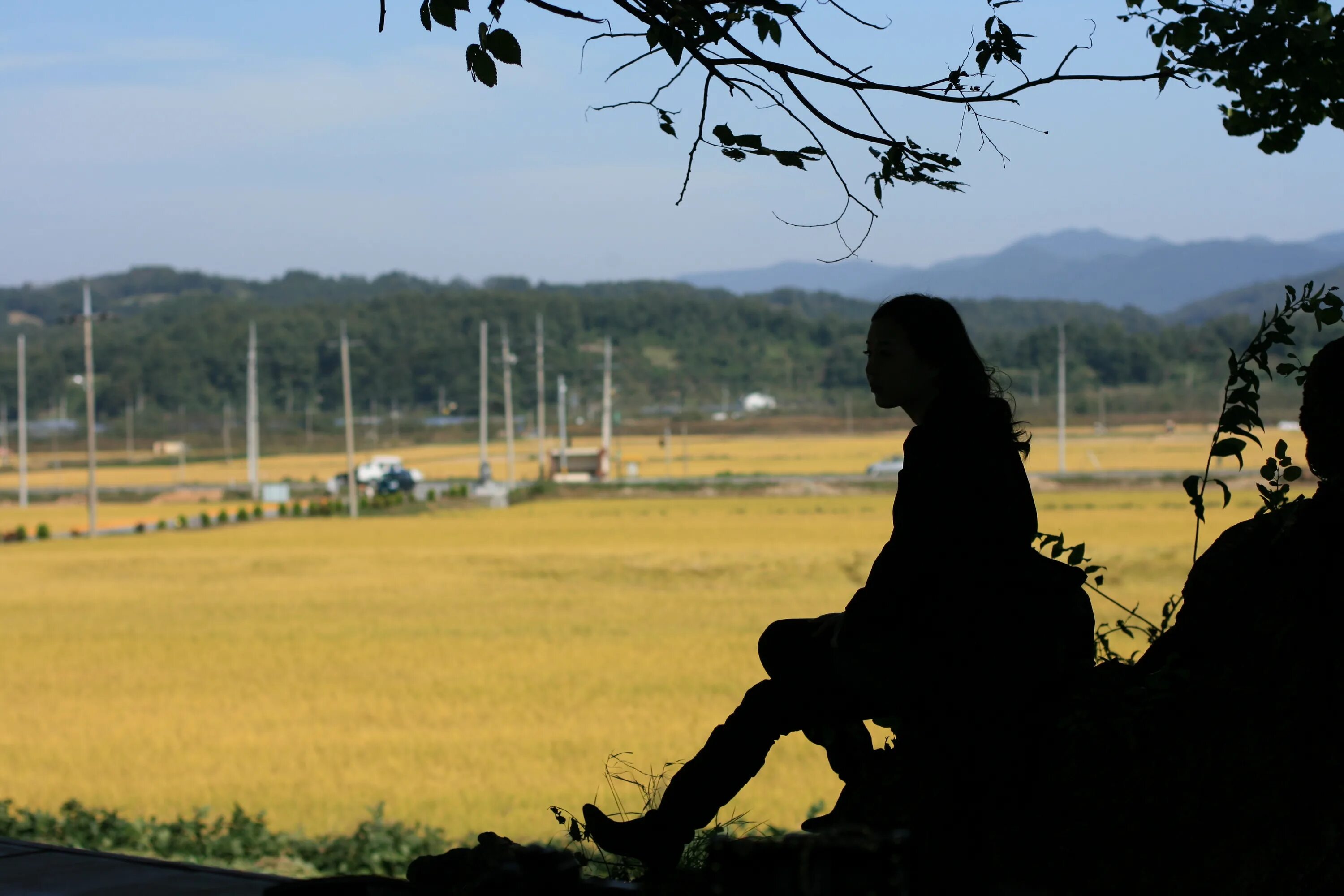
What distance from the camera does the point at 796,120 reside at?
3.50 m

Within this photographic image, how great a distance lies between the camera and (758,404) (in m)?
122

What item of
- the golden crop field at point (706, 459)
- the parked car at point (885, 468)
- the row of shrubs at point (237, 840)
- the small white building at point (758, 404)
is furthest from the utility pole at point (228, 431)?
the row of shrubs at point (237, 840)

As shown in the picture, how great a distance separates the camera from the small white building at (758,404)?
119 metres

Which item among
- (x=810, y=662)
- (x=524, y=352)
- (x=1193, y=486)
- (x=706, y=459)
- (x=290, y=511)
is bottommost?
(x=290, y=511)

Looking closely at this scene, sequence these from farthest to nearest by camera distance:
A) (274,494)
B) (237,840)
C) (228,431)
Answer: (228,431), (274,494), (237,840)

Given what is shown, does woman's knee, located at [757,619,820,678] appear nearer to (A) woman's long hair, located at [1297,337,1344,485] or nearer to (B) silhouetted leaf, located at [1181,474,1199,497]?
(A) woman's long hair, located at [1297,337,1344,485]

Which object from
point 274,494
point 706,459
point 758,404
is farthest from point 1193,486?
point 758,404

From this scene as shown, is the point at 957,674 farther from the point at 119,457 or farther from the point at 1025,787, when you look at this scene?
the point at 119,457

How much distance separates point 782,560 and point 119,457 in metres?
74.5

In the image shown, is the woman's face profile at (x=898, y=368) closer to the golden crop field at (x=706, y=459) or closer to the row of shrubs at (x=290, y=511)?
the row of shrubs at (x=290, y=511)

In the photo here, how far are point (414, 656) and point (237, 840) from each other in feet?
36.6

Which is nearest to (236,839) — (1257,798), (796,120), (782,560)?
(796,120)

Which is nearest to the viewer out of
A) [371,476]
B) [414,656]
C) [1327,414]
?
[1327,414]

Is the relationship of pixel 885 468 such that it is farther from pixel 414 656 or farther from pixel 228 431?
pixel 228 431
